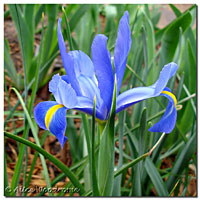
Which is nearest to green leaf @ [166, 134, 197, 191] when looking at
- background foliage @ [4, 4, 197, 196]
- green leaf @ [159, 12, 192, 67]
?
background foliage @ [4, 4, 197, 196]

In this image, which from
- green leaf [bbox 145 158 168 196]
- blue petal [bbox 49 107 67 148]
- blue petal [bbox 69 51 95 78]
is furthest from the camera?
green leaf [bbox 145 158 168 196]

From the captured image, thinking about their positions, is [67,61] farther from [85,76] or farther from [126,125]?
[126,125]

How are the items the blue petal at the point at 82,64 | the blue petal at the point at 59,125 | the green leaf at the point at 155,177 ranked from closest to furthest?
1. the blue petal at the point at 59,125
2. the blue petal at the point at 82,64
3. the green leaf at the point at 155,177

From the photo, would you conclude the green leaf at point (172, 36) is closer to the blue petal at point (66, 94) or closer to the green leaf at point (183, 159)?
the green leaf at point (183, 159)

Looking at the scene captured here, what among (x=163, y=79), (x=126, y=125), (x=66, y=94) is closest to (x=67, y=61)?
(x=66, y=94)

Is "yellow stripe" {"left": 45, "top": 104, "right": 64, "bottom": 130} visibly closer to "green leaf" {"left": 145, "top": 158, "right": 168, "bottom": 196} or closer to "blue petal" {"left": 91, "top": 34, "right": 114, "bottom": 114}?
"blue petal" {"left": 91, "top": 34, "right": 114, "bottom": 114}

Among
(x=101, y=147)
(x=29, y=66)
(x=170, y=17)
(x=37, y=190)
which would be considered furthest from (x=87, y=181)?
(x=170, y=17)

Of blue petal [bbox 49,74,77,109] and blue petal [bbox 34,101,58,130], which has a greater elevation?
blue petal [bbox 49,74,77,109]

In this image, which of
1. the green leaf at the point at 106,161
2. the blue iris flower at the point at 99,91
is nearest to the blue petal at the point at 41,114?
the blue iris flower at the point at 99,91
